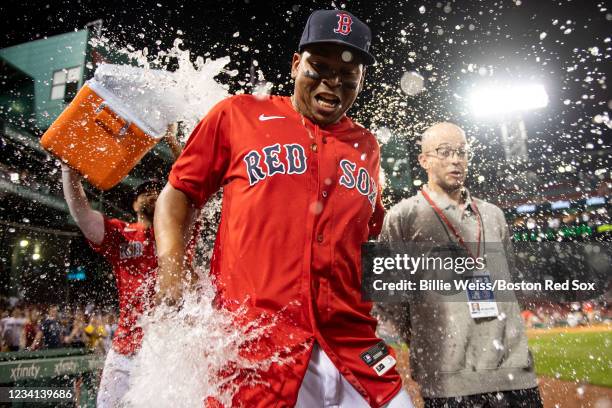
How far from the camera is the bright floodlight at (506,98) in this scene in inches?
848

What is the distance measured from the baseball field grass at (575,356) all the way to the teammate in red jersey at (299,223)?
11.4 meters

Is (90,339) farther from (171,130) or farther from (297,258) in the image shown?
(297,258)

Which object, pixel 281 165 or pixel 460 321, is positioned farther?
pixel 460 321

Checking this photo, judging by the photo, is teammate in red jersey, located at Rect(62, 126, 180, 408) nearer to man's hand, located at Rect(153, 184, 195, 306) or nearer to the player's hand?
the player's hand

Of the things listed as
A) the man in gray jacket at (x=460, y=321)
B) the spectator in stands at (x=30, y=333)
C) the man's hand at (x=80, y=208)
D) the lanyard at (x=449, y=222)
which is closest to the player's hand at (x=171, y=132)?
the man's hand at (x=80, y=208)

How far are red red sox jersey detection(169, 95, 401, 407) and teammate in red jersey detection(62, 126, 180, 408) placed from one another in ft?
5.93

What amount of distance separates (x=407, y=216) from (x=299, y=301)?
6.13 feet

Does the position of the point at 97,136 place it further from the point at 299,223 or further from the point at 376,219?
the point at 376,219

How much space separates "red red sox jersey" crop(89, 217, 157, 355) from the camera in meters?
3.58

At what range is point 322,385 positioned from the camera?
1.67 m

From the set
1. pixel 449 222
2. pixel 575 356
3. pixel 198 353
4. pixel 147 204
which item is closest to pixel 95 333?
pixel 147 204

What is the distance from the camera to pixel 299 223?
1.76 metres

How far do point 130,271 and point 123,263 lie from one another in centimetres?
10

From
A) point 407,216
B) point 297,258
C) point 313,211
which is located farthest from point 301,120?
point 407,216
